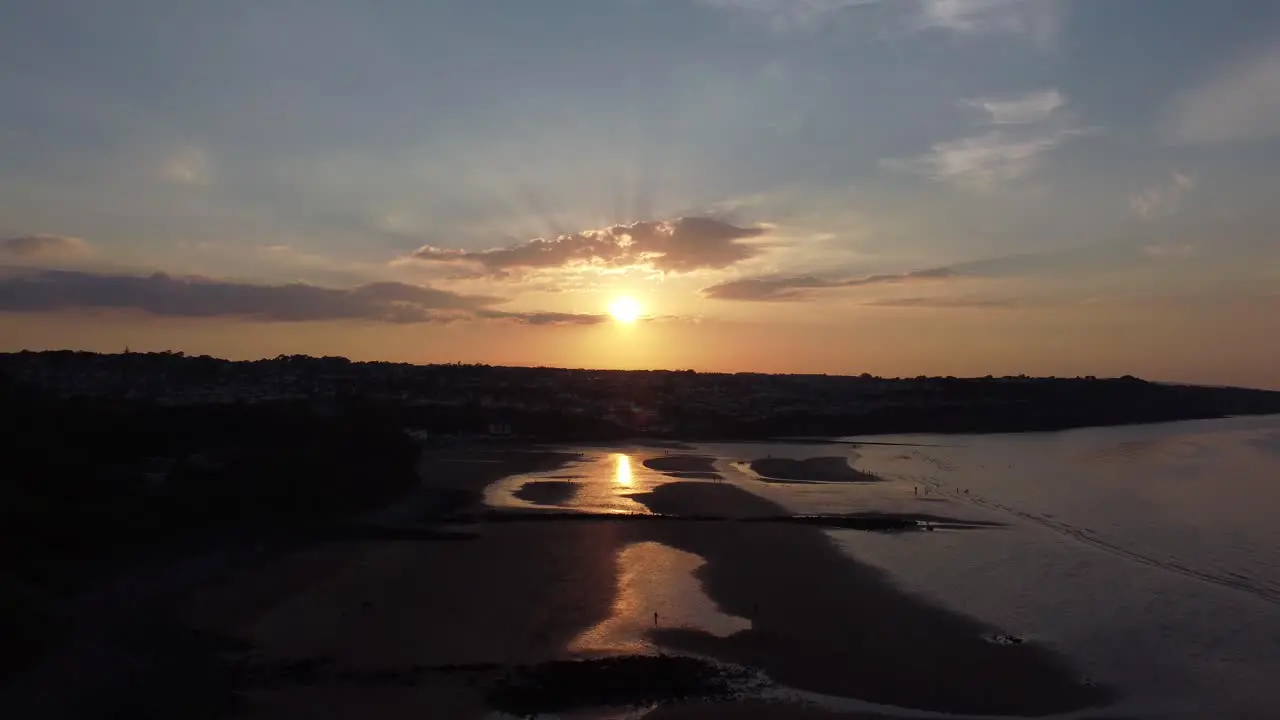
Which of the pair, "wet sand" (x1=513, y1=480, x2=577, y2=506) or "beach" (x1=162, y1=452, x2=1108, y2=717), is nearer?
"beach" (x1=162, y1=452, x2=1108, y2=717)

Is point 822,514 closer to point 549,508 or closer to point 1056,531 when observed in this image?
point 1056,531

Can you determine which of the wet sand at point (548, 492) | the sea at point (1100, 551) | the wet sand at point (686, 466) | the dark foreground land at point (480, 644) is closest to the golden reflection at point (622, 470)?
the sea at point (1100, 551)

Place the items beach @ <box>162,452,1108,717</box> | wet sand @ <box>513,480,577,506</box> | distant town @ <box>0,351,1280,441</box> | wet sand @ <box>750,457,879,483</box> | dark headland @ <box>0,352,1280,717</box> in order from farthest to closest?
distant town @ <box>0,351,1280,441</box>, wet sand @ <box>750,457,879,483</box>, wet sand @ <box>513,480,577,506</box>, beach @ <box>162,452,1108,717</box>, dark headland @ <box>0,352,1280,717</box>

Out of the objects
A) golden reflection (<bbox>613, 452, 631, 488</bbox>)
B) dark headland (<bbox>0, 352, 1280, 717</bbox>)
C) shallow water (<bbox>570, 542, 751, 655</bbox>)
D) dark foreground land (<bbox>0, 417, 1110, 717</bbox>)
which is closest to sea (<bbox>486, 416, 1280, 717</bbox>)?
golden reflection (<bbox>613, 452, 631, 488</bbox>)

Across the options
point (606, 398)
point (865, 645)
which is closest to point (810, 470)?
point (865, 645)

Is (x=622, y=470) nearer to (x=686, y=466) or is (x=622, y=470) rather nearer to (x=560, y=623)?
(x=686, y=466)

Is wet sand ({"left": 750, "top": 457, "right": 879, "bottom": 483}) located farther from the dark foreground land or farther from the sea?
the dark foreground land
